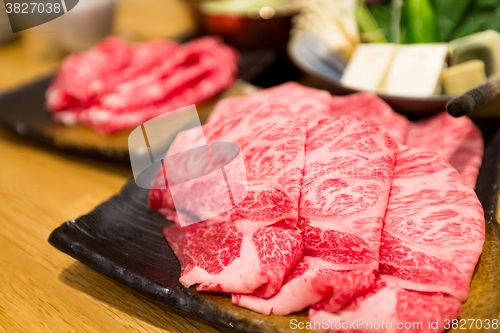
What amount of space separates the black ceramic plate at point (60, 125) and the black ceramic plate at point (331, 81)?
40cm

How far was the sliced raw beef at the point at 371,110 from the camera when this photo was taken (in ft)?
4.66

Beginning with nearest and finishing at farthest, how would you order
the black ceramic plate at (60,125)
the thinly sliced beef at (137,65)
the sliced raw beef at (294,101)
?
1. the sliced raw beef at (294,101)
2. the black ceramic plate at (60,125)
3. the thinly sliced beef at (137,65)

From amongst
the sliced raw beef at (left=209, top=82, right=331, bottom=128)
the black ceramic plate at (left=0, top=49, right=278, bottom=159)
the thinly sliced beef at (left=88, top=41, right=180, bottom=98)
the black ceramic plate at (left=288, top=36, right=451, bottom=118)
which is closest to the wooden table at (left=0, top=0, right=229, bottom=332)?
the black ceramic plate at (left=0, top=49, right=278, bottom=159)

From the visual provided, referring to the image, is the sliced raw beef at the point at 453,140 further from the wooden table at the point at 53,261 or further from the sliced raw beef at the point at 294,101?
the wooden table at the point at 53,261

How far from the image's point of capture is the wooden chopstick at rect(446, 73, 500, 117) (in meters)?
1.03

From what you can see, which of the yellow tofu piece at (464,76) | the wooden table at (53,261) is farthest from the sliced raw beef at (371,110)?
the wooden table at (53,261)

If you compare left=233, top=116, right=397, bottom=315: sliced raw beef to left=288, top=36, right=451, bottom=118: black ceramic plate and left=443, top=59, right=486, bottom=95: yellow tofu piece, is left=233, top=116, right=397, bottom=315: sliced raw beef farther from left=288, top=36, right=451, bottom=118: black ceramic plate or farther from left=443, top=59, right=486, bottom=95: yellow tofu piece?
left=443, top=59, right=486, bottom=95: yellow tofu piece

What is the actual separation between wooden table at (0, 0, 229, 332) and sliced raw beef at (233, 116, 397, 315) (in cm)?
30

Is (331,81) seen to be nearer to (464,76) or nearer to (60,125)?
(464,76)

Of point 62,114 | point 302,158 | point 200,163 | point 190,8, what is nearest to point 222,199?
point 200,163

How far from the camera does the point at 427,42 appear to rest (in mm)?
1863

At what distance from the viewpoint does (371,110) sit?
1.48 metres

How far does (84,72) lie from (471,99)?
197cm

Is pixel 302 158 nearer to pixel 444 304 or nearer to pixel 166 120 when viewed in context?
pixel 444 304
